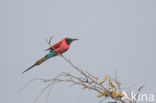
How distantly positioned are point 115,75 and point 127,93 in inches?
5.9

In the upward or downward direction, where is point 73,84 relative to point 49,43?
downward

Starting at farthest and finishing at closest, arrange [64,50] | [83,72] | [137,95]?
1. [64,50]
2. [83,72]
3. [137,95]

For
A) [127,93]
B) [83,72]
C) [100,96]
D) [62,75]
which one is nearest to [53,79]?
[62,75]

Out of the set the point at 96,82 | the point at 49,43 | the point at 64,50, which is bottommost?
the point at 64,50

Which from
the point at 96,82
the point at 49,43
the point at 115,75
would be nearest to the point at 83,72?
the point at 96,82

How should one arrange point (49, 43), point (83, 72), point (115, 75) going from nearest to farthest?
point (83, 72) → point (115, 75) → point (49, 43)

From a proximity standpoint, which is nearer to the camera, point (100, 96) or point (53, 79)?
point (100, 96)

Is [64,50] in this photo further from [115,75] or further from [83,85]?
[83,85]

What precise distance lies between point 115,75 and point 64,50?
5.25ft

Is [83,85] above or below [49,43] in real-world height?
below

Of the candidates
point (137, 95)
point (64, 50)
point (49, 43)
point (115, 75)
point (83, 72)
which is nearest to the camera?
point (137, 95)

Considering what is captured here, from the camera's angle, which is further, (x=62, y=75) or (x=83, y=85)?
(x=62, y=75)

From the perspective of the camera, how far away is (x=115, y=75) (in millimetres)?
1540

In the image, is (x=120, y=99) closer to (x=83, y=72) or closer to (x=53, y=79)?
(x=83, y=72)
